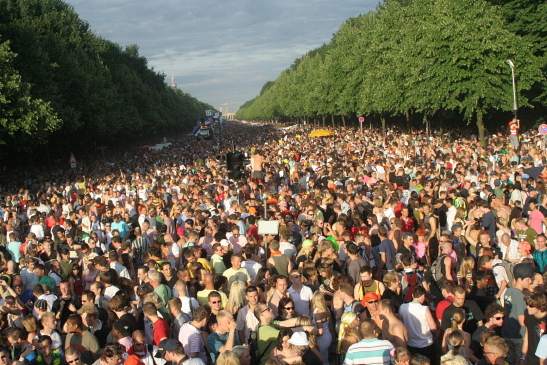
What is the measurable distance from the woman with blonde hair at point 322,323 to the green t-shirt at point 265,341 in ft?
1.77

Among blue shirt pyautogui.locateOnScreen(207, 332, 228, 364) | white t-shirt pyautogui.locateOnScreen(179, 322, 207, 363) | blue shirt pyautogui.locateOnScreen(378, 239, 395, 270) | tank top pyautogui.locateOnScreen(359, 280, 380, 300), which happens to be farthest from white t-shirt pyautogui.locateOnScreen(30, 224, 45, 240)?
tank top pyautogui.locateOnScreen(359, 280, 380, 300)

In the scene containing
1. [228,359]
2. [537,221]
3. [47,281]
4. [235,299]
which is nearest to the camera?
[228,359]

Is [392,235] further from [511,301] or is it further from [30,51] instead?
[30,51]

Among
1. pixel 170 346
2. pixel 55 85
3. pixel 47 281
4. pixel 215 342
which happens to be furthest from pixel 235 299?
pixel 55 85

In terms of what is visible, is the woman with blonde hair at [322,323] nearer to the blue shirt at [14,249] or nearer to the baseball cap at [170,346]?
the baseball cap at [170,346]

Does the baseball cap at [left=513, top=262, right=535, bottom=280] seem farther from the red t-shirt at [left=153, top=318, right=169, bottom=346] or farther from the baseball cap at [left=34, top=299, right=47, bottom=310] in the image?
the baseball cap at [left=34, top=299, right=47, bottom=310]

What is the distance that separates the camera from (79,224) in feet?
57.2

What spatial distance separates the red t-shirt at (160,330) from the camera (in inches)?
302

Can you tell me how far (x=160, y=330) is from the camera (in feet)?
25.3

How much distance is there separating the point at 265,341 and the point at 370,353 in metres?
1.23

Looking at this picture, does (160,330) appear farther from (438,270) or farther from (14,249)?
(14,249)

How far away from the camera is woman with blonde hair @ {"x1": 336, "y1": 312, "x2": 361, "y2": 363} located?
22.9ft

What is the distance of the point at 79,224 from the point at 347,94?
49.5 m

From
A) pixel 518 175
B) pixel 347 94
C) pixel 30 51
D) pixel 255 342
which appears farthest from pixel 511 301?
pixel 347 94
